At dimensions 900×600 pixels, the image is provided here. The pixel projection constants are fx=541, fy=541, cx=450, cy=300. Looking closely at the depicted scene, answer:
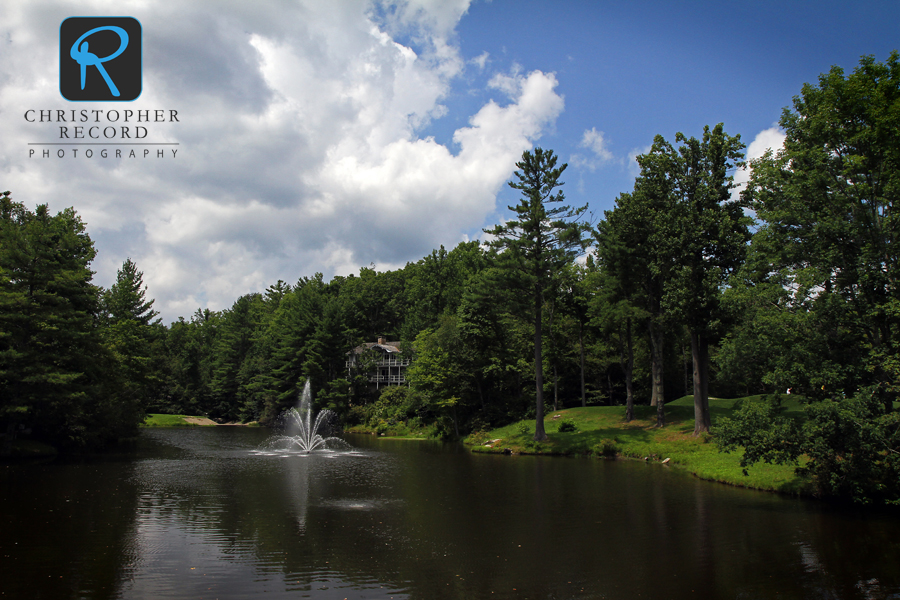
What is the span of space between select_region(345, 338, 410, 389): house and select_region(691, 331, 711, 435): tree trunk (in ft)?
125

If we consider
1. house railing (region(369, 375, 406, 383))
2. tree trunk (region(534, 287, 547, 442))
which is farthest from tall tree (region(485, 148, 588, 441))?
house railing (region(369, 375, 406, 383))

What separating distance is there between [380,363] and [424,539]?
5665cm

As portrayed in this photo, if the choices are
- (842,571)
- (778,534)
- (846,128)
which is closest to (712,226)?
(846,128)

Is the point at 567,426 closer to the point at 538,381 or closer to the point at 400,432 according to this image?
the point at 538,381

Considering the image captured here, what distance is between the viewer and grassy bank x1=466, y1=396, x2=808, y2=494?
822 inches

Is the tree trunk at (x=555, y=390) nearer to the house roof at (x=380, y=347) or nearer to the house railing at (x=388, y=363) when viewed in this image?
the house railing at (x=388, y=363)

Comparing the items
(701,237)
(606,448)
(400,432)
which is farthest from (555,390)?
(701,237)

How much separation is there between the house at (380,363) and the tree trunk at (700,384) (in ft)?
125

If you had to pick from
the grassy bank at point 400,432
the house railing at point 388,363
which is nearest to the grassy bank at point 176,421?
the house railing at point 388,363

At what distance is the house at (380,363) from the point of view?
65.5 meters

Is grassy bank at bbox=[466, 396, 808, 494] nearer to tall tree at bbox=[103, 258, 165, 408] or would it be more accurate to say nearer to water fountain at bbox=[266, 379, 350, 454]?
water fountain at bbox=[266, 379, 350, 454]

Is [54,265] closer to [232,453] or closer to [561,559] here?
[232,453]

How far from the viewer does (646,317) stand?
115 feet

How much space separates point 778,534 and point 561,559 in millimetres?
6215
